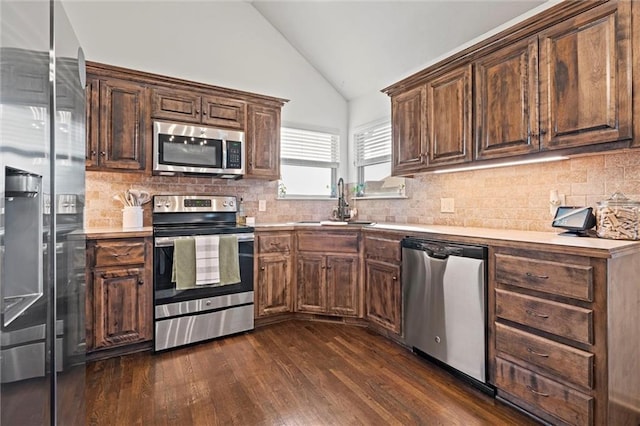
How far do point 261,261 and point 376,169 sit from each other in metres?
1.79

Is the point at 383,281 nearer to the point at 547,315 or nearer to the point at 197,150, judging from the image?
the point at 547,315

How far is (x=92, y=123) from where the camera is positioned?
2.67 metres

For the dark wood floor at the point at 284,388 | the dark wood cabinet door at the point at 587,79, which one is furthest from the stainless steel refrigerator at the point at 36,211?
the dark wood cabinet door at the point at 587,79

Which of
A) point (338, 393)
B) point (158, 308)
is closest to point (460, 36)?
point (338, 393)

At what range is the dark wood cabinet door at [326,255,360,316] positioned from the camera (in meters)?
3.14

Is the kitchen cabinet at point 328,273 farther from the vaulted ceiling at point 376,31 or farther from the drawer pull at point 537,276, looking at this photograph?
the vaulted ceiling at point 376,31

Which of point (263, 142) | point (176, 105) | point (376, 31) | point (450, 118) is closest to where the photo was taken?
point (450, 118)

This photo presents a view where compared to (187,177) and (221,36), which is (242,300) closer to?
(187,177)

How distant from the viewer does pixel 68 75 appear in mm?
1120

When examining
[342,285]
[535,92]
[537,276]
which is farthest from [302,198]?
[537,276]

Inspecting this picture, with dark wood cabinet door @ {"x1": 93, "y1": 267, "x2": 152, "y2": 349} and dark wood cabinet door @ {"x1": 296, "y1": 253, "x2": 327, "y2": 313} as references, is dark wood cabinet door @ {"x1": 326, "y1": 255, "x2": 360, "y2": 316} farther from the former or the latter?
dark wood cabinet door @ {"x1": 93, "y1": 267, "x2": 152, "y2": 349}

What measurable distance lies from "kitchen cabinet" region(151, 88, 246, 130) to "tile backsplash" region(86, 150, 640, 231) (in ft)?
2.02

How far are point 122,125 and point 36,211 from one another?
7.58ft

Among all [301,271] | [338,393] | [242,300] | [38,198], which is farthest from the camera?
[301,271]
